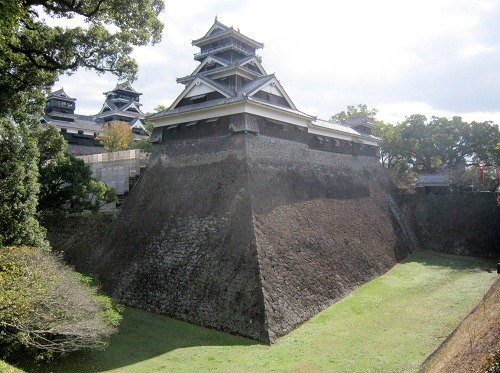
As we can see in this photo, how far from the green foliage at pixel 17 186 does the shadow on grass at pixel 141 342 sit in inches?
165

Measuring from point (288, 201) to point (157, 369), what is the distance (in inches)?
323

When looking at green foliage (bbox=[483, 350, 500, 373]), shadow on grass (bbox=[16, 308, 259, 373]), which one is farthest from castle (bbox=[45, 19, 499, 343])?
green foliage (bbox=[483, 350, 500, 373])

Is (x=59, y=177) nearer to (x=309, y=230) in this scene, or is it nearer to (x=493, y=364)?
(x=309, y=230)

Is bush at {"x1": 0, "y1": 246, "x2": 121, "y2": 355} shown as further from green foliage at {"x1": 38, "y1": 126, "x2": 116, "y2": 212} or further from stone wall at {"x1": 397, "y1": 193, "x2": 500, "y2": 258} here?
stone wall at {"x1": 397, "y1": 193, "x2": 500, "y2": 258}

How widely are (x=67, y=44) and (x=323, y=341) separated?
1170 cm

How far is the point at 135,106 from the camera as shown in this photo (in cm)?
→ 4125

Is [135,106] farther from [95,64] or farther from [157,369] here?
[157,369]

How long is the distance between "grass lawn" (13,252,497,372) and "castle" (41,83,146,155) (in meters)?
23.2

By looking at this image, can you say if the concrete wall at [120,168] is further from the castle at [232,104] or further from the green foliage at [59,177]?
the castle at [232,104]

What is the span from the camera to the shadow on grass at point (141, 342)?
9.60 metres

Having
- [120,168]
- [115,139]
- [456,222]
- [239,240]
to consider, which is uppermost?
[115,139]

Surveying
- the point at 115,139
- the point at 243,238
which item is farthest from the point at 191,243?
the point at 115,139

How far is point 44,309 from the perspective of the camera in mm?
9164

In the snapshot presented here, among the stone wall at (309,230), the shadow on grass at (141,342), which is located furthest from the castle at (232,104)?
the shadow on grass at (141,342)
